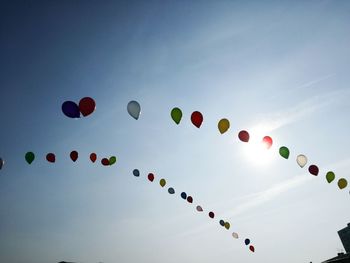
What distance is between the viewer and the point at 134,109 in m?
8.59

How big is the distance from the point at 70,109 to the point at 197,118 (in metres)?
4.05

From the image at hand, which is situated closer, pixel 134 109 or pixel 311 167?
pixel 134 109

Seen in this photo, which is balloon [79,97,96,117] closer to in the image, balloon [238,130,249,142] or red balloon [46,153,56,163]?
red balloon [46,153,56,163]

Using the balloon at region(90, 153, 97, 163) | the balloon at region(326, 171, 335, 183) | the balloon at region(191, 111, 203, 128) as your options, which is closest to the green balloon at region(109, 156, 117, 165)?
the balloon at region(90, 153, 97, 163)

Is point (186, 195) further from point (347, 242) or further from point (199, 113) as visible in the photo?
point (347, 242)

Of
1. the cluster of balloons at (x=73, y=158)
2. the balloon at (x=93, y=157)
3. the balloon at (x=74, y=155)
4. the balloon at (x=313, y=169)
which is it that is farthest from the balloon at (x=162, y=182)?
the balloon at (x=313, y=169)

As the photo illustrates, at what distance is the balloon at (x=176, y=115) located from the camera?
29.8 ft

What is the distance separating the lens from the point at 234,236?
13227mm

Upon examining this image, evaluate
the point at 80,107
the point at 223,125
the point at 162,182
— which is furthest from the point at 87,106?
the point at 162,182

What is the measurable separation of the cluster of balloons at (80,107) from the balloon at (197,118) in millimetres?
3235

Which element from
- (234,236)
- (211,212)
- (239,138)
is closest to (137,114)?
(239,138)

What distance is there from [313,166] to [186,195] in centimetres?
581

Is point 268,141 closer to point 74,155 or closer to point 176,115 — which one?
point 176,115

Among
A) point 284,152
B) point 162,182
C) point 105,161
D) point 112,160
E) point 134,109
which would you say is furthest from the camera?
point 162,182
